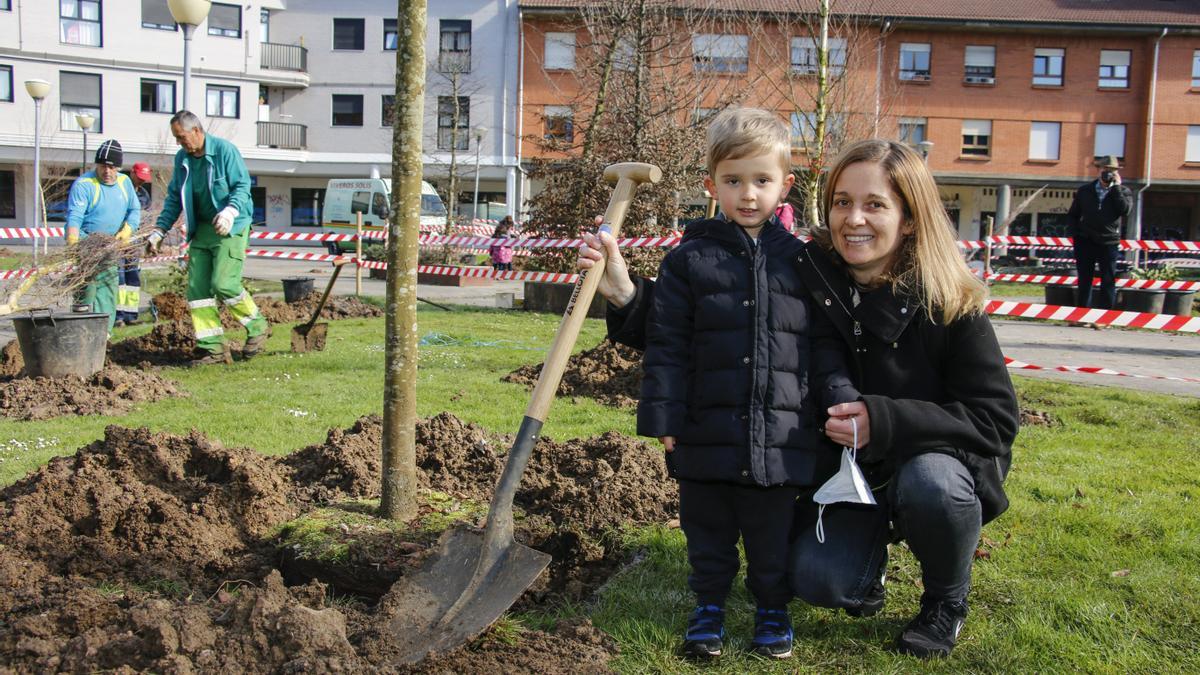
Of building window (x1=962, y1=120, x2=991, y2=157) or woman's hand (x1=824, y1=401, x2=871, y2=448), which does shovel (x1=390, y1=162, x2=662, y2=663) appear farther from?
building window (x1=962, y1=120, x2=991, y2=157)

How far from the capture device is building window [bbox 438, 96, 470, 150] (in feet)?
128

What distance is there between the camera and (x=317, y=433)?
18.0 feet

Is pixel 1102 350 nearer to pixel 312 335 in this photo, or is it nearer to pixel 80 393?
pixel 312 335

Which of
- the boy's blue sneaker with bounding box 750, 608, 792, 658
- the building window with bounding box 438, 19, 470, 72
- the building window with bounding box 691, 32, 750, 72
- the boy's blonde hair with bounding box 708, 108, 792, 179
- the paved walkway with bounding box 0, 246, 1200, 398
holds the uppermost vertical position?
the building window with bounding box 438, 19, 470, 72

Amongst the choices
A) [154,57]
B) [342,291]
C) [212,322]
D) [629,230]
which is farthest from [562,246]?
[154,57]

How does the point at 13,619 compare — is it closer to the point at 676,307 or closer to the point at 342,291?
the point at 676,307

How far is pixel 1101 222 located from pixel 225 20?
119ft

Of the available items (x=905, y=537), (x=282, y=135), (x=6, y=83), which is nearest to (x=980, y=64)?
(x=282, y=135)

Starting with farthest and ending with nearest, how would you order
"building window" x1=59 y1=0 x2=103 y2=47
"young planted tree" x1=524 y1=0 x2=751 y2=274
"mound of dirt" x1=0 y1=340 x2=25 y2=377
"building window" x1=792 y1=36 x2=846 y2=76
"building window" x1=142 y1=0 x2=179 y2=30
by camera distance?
"building window" x1=142 y1=0 x2=179 y2=30
"building window" x1=59 y1=0 x2=103 y2=47
"young planted tree" x1=524 y1=0 x2=751 y2=274
"building window" x1=792 y1=36 x2=846 y2=76
"mound of dirt" x1=0 y1=340 x2=25 y2=377

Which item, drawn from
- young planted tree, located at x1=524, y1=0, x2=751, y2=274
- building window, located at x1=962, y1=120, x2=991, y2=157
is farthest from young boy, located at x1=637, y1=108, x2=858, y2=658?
building window, located at x1=962, y1=120, x2=991, y2=157

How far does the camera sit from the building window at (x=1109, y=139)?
38719mm

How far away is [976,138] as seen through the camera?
39.2 metres

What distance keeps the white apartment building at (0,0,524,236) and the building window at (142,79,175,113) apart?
5 centimetres

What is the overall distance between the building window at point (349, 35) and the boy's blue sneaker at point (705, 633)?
134 feet
